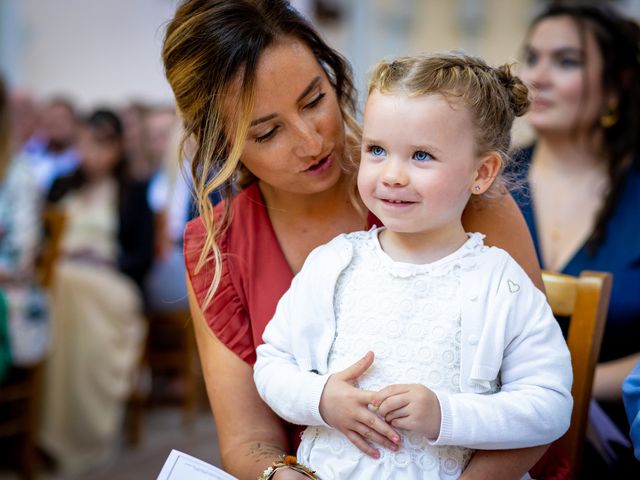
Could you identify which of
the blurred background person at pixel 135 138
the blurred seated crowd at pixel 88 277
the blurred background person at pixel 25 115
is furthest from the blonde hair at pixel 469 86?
the blurred background person at pixel 25 115

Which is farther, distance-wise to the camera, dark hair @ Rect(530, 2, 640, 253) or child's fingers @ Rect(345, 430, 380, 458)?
dark hair @ Rect(530, 2, 640, 253)

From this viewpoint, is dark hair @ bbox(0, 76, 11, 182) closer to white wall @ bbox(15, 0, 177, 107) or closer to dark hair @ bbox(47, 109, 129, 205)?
dark hair @ bbox(47, 109, 129, 205)

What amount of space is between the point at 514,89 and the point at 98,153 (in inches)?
132

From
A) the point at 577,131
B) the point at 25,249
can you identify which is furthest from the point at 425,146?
the point at 25,249

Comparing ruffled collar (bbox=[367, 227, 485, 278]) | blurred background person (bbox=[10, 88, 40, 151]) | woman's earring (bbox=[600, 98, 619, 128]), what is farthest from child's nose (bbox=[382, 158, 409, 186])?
blurred background person (bbox=[10, 88, 40, 151])

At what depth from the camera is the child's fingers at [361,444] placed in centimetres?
108

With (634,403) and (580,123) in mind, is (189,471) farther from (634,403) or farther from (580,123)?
(580,123)

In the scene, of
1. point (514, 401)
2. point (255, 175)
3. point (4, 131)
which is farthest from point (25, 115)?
point (514, 401)

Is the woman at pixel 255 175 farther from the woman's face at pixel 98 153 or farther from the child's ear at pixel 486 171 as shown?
the woman's face at pixel 98 153

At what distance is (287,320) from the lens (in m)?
1.20

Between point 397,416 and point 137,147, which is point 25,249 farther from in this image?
point 397,416

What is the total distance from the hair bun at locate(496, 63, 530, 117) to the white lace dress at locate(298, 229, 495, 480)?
0.67ft

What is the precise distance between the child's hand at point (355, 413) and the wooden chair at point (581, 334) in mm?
455

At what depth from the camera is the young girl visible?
1048 millimetres
